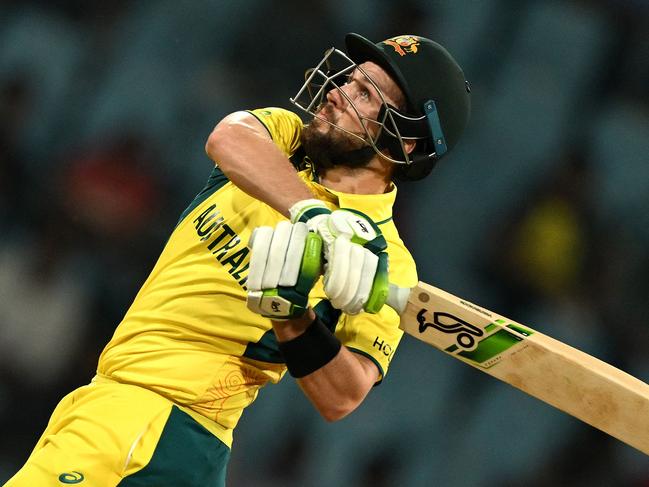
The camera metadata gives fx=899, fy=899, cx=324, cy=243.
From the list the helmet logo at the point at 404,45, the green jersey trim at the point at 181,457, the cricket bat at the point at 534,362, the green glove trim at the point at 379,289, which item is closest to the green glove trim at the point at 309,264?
the green glove trim at the point at 379,289

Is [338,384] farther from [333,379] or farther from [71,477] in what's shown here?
[71,477]

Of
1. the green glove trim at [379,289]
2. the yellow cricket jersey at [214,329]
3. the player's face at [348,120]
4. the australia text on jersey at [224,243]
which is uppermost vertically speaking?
the player's face at [348,120]

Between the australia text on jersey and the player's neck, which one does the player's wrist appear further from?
the player's neck

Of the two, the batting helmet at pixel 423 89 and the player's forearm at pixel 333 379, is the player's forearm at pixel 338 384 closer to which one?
the player's forearm at pixel 333 379

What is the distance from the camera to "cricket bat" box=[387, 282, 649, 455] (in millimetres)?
1714

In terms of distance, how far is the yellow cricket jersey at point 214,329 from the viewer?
2041 millimetres

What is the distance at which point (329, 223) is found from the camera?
5.79 ft

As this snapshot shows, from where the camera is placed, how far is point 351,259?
1695mm

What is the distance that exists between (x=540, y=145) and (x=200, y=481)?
233 cm

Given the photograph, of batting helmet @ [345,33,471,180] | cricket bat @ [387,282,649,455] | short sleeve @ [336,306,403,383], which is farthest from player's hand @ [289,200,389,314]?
batting helmet @ [345,33,471,180]

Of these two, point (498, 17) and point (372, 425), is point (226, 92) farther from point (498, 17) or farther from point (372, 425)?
point (372, 425)

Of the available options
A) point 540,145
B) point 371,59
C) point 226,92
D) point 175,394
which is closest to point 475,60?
point 540,145

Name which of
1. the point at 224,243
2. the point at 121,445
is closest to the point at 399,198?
the point at 224,243

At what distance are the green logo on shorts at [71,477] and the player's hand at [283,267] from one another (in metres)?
0.54
